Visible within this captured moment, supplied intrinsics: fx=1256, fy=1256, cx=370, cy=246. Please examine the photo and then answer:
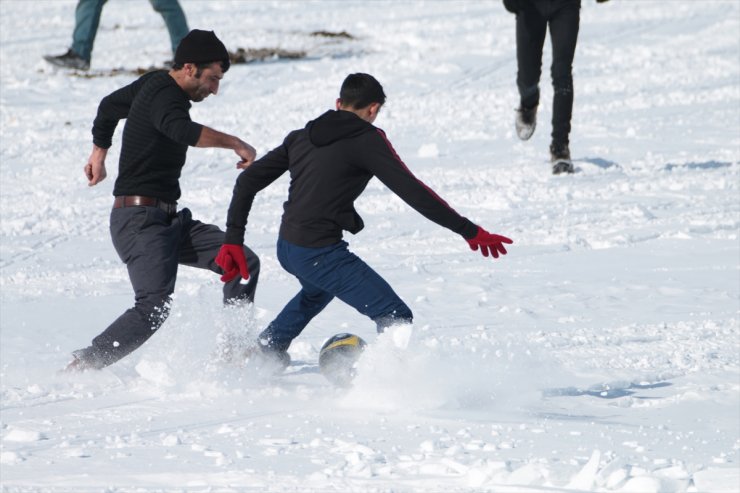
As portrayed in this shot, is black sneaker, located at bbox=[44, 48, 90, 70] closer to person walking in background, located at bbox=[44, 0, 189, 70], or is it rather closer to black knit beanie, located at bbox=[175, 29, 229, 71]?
person walking in background, located at bbox=[44, 0, 189, 70]

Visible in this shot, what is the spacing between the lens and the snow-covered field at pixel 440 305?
3.76m

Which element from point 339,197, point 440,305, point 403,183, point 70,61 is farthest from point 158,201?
point 70,61

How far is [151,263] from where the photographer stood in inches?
196

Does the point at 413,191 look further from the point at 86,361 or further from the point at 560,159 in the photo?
the point at 560,159

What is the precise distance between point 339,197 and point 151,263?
0.85 m

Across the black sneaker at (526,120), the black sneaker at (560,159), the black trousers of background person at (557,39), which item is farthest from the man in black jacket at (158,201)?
the black sneaker at (526,120)

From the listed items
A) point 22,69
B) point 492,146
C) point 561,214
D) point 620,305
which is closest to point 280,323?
point 620,305

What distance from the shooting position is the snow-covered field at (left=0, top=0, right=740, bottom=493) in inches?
148

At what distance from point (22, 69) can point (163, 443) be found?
993 cm

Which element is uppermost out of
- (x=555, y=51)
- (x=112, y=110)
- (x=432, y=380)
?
(x=555, y=51)

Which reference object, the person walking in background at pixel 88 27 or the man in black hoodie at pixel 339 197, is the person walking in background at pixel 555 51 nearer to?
the man in black hoodie at pixel 339 197

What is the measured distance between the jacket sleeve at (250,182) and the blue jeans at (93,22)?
807 cm

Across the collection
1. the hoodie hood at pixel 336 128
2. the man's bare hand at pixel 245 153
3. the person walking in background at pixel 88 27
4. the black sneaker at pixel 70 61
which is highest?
the person walking in background at pixel 88 27

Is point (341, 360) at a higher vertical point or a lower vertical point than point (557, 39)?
lower
